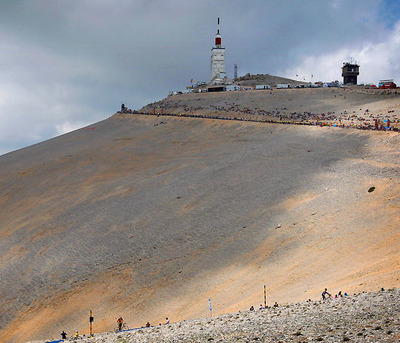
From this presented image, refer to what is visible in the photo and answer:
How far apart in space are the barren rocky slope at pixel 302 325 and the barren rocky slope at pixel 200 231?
3876 mm

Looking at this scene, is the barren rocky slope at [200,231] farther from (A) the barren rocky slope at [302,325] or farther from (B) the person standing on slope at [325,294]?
(A) the barren rocky slope at [302,325]

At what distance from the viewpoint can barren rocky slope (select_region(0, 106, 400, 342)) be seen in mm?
30875

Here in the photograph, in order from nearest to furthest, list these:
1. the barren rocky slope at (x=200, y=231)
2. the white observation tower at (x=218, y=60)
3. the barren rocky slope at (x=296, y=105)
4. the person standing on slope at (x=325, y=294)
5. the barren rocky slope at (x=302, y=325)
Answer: the barren rocky slope at (x=302, y=325)
the person standing on slope at (x=325, y=294)
the barren rocky slope at (x=200, y=231)
the barren rocky slope at (x=296, y=105)
the white observation tower at (x=218, y=60)

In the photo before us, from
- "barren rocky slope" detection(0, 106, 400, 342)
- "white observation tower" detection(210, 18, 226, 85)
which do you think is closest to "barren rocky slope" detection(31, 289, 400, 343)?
"barren rocky slope" detection(0, 106, 400, 342)

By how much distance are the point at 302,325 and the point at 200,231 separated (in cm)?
2206

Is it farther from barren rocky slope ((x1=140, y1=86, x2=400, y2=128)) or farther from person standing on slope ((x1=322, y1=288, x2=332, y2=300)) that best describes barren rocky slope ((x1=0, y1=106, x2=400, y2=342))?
barren rocky slope ((x1=140, y1=86, x2=400, y2=128))

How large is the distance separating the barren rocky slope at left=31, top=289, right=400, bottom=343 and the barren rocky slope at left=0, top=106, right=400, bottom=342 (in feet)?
12.7

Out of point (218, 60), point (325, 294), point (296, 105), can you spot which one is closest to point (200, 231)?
point (325, 294)

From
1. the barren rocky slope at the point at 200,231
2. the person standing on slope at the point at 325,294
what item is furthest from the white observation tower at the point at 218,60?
the person standing on slope at the point at 325,294

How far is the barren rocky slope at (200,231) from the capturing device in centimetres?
3088

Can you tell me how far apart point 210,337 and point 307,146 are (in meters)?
42.3

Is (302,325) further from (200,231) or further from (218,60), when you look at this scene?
(218,60)

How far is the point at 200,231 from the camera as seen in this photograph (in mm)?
40750

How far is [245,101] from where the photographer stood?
105m
